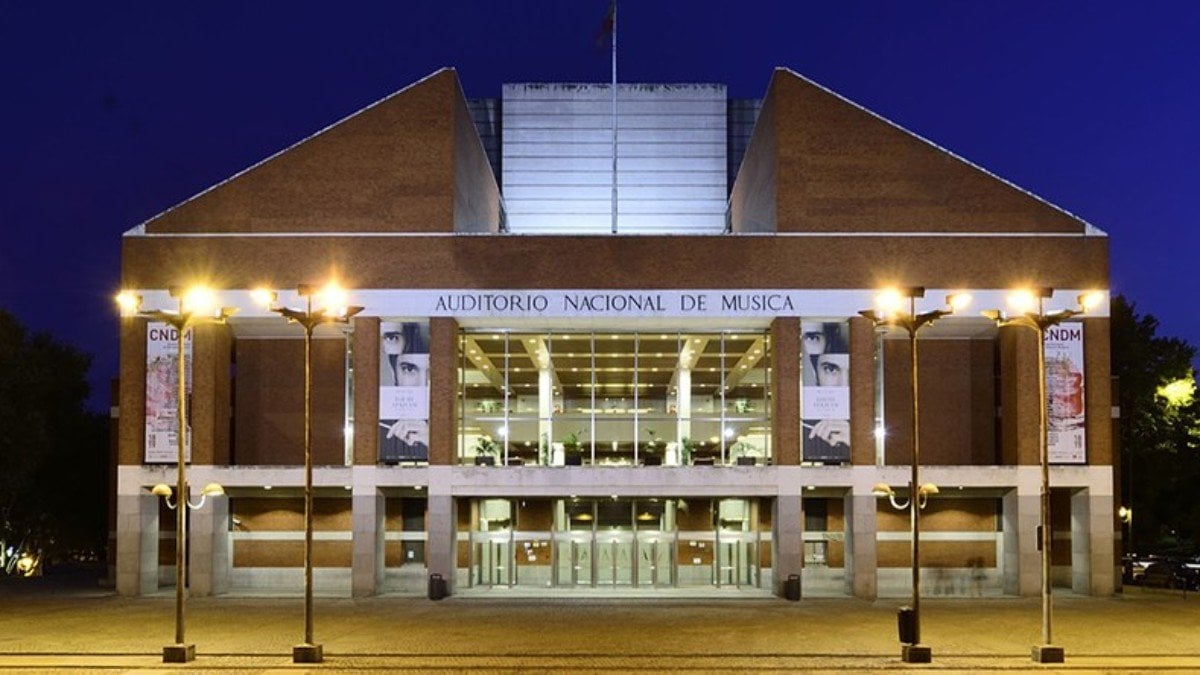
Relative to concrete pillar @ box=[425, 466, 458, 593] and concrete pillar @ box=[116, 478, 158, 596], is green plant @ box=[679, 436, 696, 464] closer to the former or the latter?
concrete pillar @ box=[425, 466, 458, 593]

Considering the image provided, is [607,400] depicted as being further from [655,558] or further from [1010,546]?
[1010,546]

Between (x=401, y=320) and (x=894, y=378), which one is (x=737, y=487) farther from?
(x=401, y=320)

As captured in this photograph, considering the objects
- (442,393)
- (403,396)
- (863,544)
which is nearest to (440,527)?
(442,393)

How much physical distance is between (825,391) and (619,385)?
7.69 m

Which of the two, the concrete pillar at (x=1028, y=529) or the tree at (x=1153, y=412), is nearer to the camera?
the concrete pillar at (x=1028, y=529)

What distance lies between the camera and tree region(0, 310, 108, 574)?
6681 centimetres

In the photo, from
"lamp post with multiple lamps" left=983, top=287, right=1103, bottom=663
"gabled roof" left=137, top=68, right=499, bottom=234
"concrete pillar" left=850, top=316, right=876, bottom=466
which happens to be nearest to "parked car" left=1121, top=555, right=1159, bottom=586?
"concrete pillar" left=850, top=316, right=876, bottom=466

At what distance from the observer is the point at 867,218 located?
49.1 metres

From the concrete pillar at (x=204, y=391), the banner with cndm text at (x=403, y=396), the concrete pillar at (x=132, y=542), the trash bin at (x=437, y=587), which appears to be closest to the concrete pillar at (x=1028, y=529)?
the trash bin at (x=437, y=587)

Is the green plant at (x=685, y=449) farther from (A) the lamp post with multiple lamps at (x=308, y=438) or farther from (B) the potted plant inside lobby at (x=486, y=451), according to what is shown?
(A) the lamp post with multiple lamps at (x=308, y=438)

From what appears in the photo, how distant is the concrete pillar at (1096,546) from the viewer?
158 feet

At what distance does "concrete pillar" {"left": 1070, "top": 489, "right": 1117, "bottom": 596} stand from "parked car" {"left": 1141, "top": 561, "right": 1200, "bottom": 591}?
11.0m

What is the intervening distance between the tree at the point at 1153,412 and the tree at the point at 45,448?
5777cm

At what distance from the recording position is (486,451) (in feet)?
163
